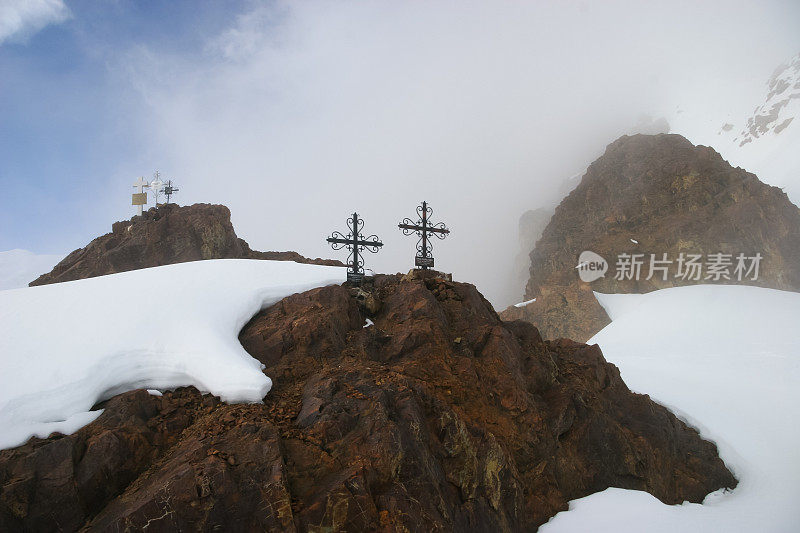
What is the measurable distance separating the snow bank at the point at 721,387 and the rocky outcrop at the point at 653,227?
2.91 meters

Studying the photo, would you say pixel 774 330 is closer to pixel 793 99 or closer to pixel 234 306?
pixel 234 306

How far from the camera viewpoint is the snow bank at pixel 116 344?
4.60 m

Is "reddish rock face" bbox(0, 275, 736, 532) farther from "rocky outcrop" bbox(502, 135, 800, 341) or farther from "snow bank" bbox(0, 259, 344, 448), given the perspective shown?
"rocky outcrop" bbox(502, 135, 800, 341)

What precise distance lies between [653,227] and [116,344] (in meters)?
37.0

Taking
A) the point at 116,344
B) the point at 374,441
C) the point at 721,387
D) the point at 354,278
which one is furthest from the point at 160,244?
the point at 721,387

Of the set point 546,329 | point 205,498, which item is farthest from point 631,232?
point 205,498

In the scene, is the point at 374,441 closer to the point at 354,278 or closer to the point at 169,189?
the point at 354,278

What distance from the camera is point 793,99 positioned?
164 feet

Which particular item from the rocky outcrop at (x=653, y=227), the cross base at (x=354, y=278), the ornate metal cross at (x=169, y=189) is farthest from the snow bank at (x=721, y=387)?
the ornate metal cross at (x=169, y=189)

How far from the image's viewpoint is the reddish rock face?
3838 millimetres

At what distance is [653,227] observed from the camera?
3138 cm

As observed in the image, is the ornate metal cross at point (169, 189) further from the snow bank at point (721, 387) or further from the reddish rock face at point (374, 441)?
the snow bank at point (721, 387)

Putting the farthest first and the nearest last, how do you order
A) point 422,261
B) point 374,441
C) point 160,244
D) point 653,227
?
1. point 653,227
2. point 160,244
3. point 422,261
4. point 374,441

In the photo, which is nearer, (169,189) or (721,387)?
(721,387)
